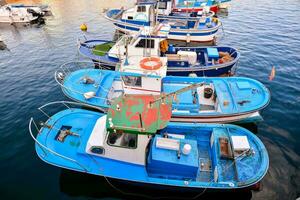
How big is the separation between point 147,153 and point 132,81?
5358 millimetres

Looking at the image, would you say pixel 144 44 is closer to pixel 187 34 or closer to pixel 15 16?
pixel 187 34

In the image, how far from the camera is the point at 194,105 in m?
14.6

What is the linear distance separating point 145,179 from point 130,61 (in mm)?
8617

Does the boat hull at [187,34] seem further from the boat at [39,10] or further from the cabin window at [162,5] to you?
the boat at [39,10]

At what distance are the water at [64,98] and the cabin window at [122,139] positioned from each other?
9.59 feet

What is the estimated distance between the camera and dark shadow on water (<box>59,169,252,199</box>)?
11180 millimetres

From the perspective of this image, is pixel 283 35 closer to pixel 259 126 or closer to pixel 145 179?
pixel 259 126

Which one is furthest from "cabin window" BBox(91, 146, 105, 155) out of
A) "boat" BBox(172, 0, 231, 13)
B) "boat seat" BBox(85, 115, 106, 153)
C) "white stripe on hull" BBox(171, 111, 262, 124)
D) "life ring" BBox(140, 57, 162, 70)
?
"boat" BBox(172, 0, 231, 13)

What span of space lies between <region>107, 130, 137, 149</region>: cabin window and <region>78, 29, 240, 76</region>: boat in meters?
8.44

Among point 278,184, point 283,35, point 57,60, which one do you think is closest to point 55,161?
point 278,184

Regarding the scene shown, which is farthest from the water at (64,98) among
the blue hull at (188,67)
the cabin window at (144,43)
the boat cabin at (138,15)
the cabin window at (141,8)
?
the cabin window at (141,8)

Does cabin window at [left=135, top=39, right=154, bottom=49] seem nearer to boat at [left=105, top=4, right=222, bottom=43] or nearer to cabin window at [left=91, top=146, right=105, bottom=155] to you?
cabin window at [left=91, top=146, right=105, bottom=155]

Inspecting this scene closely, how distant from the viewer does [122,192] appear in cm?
1148

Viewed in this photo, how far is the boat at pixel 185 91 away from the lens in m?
14.2
